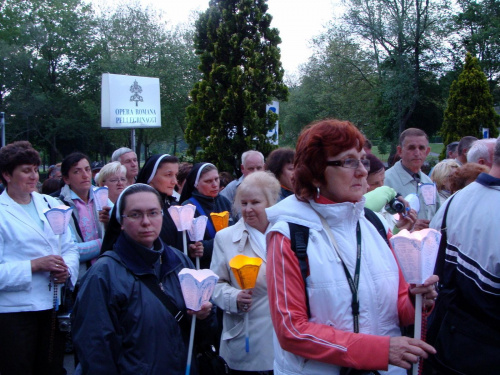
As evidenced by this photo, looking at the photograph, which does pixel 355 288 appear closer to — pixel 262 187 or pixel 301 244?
pixel 301 244

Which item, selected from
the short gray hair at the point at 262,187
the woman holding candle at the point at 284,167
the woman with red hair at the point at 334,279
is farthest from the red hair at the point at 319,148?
the woman holding candle at the point at 284,167

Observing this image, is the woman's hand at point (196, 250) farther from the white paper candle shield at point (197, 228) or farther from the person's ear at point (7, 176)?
the person's ear at point (7, 176)

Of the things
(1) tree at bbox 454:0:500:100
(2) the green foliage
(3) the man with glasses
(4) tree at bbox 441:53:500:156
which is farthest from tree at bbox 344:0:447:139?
(3) the man with glasses

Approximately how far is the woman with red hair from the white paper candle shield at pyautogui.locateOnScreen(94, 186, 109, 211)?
3.03 m

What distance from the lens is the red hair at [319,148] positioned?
2.12m

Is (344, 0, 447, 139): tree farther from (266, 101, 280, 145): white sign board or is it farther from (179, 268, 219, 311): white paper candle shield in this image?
(179, 268, 219, 311): white paper candle shield

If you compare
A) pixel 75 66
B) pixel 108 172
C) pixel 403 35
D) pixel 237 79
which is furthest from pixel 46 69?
pixel 108 172

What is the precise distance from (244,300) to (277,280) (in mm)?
1436

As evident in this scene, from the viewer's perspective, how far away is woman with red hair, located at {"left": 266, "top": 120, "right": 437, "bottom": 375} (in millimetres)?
1885

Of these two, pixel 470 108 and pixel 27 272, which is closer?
pixel 27 272

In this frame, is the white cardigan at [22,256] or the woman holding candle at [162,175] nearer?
the white cardigan at [22,256]

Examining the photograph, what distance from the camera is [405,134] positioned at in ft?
17.5

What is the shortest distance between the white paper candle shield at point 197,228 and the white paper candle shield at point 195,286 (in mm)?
1503

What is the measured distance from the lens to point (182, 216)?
13.6ft
